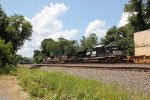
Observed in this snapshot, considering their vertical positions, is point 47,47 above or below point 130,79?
above

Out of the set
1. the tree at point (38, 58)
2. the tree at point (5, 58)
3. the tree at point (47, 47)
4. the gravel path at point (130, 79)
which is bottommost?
the gravel path at point (130, 79)

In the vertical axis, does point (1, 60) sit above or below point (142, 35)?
below

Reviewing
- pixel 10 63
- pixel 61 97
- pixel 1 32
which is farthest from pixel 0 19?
pixel 61 97

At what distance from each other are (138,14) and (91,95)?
67378mm

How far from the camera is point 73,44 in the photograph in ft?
580

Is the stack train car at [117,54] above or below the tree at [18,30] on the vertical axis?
below

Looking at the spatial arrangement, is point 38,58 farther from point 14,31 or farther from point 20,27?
point 14,31

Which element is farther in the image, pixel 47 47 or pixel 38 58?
pixel 47 47

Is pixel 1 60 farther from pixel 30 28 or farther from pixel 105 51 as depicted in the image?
pixel 30 28

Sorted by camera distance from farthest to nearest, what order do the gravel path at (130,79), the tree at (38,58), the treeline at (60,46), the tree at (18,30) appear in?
the treeline at (60,46)
the tree at (38,58)
the tree at (18,30)
the gravel path at (130,79)

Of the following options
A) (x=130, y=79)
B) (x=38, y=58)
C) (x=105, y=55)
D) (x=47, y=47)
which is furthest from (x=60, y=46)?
(x=130, y=79)

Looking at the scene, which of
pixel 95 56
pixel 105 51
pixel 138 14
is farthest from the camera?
pixel 138 14

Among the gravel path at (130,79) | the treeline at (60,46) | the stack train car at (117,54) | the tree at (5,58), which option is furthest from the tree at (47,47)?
the gravel path at (130,79)

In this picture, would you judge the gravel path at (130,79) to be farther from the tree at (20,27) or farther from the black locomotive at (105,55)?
the tree at (20,27)
